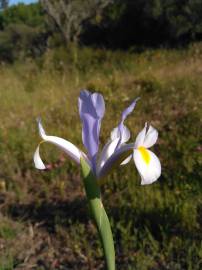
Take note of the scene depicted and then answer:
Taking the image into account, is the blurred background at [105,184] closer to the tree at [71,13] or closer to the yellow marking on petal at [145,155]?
the yellow marking on petal at [145,155]

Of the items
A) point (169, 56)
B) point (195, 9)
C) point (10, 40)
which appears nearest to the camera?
point (169, 56)

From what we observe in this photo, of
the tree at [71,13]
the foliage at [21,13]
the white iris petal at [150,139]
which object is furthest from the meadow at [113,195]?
the foliage at [21,13]

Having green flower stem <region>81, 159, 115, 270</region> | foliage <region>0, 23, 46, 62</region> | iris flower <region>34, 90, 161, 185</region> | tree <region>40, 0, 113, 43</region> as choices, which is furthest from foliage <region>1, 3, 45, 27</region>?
green flower stem <region>81, 159, 115, 270</region>

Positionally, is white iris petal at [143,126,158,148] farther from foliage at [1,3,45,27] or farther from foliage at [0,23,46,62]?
foliage at [1,3,45,27]

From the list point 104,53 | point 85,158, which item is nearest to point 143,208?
point 85,158

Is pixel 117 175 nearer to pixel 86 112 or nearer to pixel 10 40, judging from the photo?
pixel 86 112

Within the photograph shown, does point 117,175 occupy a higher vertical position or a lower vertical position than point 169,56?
lower

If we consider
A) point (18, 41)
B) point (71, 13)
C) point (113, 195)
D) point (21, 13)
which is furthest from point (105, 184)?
point (21, 13)
